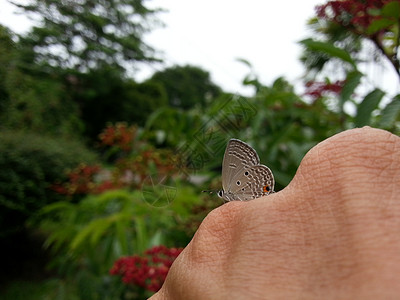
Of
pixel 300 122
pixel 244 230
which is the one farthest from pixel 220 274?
pixel 300 122

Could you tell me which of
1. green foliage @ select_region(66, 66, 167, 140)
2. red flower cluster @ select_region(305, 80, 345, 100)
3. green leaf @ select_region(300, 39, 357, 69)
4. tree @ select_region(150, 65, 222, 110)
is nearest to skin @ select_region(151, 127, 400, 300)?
green leaf @ select_region(300, 39, 357, 69)

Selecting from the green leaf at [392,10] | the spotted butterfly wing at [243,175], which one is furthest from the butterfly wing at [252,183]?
the green leaf at [392,10]

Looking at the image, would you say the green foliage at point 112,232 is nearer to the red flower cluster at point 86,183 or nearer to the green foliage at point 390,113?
the red flower cluster at point 86,183

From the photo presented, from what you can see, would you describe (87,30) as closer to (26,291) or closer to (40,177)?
(40,177)

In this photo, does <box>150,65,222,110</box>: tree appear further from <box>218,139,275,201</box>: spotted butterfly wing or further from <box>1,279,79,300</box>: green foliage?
<box>218,139,275,201</box>: spotted butterfly wing

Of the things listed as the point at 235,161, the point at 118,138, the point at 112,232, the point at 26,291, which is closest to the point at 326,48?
the point at 235,161

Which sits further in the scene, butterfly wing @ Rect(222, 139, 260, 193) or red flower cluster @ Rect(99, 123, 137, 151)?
red flower cluster @ Rect(99, 123, 137, 151)
